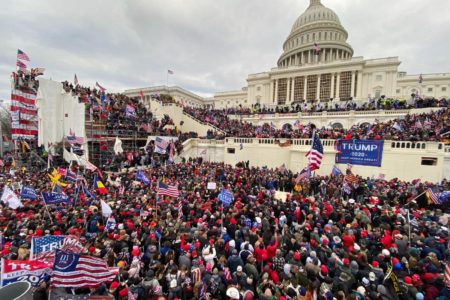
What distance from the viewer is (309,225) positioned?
7238 millimetres

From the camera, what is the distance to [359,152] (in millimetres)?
16047

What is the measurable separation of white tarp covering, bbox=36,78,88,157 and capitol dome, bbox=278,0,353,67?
189 ft

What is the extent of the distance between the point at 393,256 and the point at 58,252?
848cm

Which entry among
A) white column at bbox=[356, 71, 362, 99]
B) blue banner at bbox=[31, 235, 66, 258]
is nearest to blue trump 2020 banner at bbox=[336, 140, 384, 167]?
blue banner at bbox=[31, 235, 66, 258]

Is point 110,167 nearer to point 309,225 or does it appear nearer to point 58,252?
point 58,252

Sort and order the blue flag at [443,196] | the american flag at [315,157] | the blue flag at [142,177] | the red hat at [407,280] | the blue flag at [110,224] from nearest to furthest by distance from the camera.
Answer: the red hat at [407,280], the blue flag at [110,224], the blue flag at [443,196], the american flag at [315,157], the blue flag at [142,177]

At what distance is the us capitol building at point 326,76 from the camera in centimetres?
4575

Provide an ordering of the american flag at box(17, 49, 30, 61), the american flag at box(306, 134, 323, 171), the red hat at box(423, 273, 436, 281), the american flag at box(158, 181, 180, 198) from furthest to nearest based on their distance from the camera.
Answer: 1. the american flag at box(17, 49, 30, 61)
2. the american flag at box(306, 134, 323, 171)
3. the american flag at box(158, 181, 180, 198)
4. the red hat at box(423, 273, 436, 281)

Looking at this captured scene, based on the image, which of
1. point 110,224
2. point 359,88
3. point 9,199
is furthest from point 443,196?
point 359,88

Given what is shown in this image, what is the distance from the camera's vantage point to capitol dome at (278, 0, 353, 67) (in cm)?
6103

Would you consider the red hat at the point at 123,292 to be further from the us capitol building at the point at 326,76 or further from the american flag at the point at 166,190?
the us capitol building at the point at 326,76

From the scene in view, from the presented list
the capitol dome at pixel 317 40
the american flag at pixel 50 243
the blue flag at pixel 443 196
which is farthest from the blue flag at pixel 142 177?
the capitol dome at pixel 317 40

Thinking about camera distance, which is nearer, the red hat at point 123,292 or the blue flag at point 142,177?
the red hat at point 123,292

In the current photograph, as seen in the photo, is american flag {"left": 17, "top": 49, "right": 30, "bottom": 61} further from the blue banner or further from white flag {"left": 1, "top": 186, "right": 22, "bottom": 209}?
the blue banner
